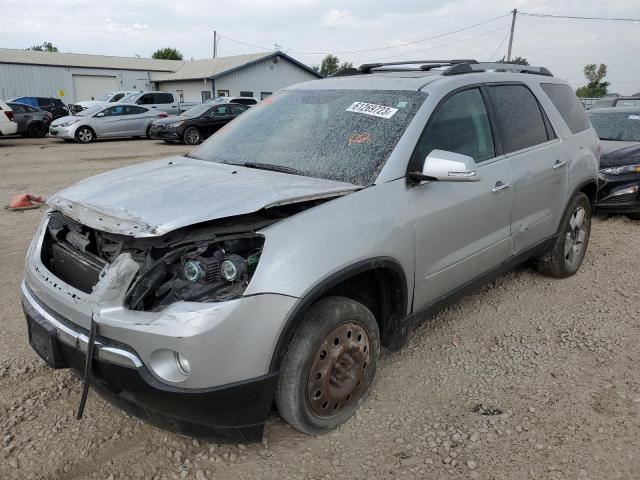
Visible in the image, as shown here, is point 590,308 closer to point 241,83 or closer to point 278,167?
point 278,167

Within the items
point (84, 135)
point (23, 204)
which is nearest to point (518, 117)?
point (23, 204)

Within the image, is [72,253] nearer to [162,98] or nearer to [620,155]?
[620,155]

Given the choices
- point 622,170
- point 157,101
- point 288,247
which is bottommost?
point 622,170

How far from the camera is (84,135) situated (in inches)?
730

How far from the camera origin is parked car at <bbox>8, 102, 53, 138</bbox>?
19.7 m

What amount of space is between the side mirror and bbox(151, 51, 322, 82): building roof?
35.4m

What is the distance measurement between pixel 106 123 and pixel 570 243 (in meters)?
18.0

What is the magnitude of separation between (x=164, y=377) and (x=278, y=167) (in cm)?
145

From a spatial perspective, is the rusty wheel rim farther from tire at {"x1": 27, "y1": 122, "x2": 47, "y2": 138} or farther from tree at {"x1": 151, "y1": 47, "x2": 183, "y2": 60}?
tree at {"x1": 151, "y1": 47, "x2": 183, "y2": 60}

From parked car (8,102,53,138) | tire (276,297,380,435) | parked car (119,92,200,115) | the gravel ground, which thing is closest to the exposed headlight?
the gravel ground

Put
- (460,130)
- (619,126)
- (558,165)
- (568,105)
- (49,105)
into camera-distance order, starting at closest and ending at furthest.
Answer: (460,130)
(558,165)
(568,105)
(619,126)
(49,105)

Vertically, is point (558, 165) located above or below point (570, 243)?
above

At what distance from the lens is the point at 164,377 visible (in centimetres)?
217

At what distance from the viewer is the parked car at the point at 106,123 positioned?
18.3 m
